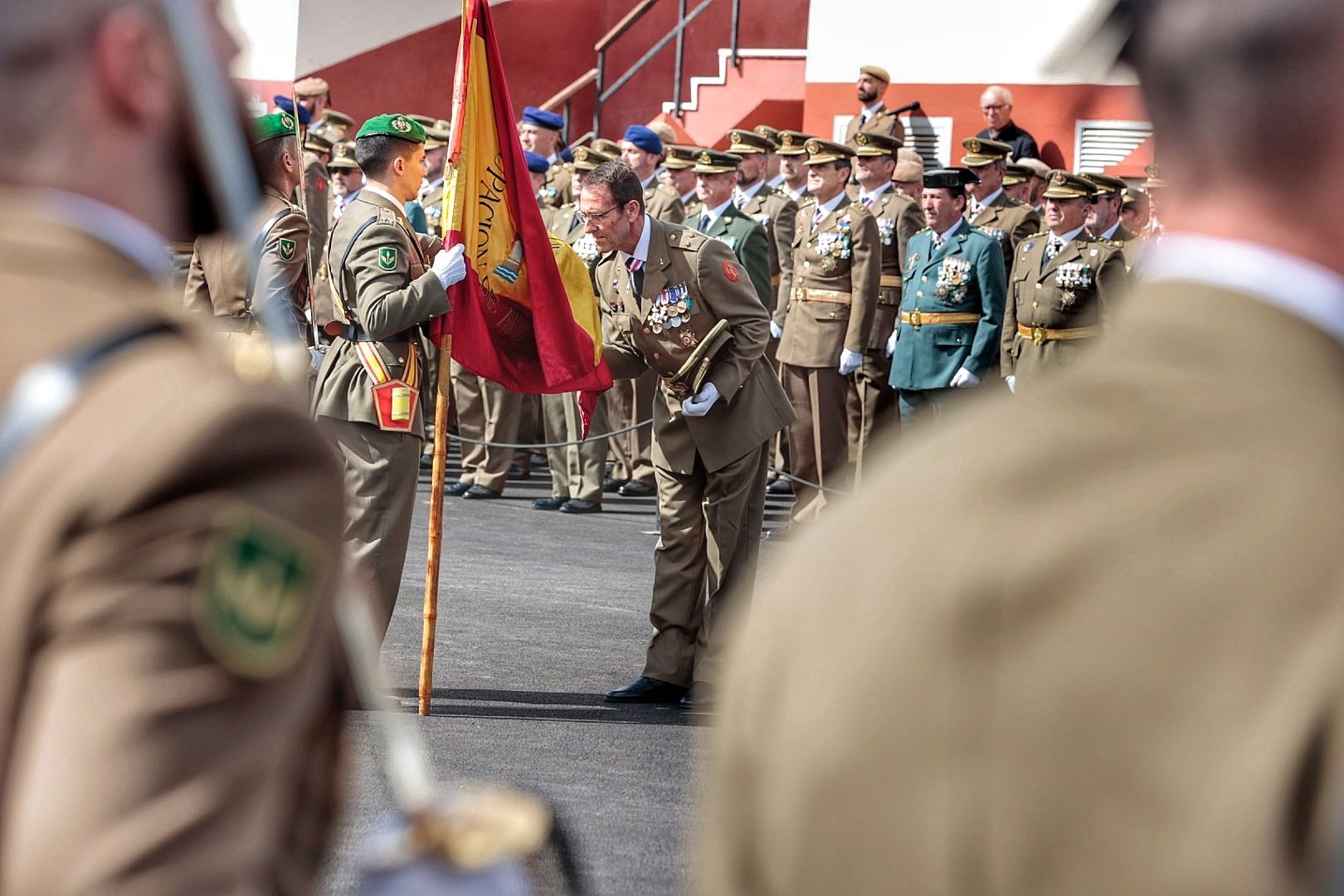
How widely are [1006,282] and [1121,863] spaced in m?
10.5

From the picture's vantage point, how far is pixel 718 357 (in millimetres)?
6473

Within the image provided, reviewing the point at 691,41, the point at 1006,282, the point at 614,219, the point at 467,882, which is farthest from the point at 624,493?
the point at 467,882

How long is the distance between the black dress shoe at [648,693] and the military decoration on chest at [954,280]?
197 inches

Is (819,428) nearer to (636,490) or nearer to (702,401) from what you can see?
(636,490)

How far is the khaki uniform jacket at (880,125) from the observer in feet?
46.2

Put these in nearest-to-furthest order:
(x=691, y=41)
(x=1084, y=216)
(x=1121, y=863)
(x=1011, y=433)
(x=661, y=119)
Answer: (x=1121, y=863) < (x=1011, y=433) < (x=1084, y=216) < (x=661, y=119) < (x=691, y=41)

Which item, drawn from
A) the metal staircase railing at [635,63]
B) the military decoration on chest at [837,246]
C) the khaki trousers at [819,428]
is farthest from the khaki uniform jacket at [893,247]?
the metal staircase railing at [635,63]

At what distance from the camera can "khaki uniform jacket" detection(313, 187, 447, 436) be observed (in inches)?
233

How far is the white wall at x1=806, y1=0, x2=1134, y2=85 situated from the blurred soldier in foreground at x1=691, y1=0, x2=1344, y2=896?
516 inches

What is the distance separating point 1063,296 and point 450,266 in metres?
5.42

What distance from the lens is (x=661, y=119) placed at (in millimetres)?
16078

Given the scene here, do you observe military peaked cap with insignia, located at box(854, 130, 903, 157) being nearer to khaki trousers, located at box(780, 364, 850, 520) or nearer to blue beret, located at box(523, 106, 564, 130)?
khaki trousers, located at box(780, 364, 850, 520)

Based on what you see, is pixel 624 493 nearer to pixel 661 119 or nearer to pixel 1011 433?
pixel 661 119

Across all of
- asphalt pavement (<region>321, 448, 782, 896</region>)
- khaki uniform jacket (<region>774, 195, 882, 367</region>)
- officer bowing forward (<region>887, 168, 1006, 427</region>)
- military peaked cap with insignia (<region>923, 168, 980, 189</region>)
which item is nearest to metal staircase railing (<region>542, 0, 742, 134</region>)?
khaki uniform jacket (<region>774, 195, 882, 367</region>)
